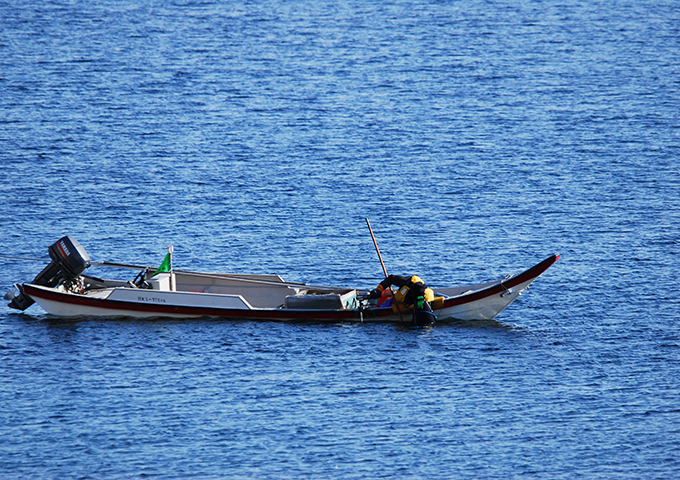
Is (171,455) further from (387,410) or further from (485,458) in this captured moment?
(485,458)

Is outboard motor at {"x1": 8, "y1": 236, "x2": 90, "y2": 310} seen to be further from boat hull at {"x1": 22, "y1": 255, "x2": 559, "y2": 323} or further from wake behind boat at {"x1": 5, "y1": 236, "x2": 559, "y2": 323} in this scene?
boat hull at {"x1": 22, "y1": 255, "x2": 559, "y2": 323}

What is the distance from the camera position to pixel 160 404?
25812 millimetres

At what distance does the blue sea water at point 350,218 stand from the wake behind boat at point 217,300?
0.54 meters

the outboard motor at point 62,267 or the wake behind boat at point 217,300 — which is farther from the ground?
the outboard motor at point 62,267

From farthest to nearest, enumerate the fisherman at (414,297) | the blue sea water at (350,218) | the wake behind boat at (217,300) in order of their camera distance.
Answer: the wake behind boat at (217,300) → the fisherman at (414,297) → the blue sea water at (350,218)

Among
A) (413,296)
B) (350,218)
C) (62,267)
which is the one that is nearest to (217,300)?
(62,267)

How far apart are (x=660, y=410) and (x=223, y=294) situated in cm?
1373

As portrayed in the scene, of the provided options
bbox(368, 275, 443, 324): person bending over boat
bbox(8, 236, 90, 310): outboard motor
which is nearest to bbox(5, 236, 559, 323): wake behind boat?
bbox(8, 236, 90, 310): outboard motor

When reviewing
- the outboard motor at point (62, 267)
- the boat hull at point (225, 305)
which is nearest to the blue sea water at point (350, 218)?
the boat hull at point (225, 305)

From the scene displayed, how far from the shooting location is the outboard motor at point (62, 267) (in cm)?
2983

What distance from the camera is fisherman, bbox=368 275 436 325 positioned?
29312 millimetres

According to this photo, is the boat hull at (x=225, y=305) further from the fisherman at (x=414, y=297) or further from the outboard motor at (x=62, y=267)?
the fisherman at (x=414, y=297)

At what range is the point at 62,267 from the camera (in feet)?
98.6

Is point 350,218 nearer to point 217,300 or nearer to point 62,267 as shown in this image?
point 217,300
